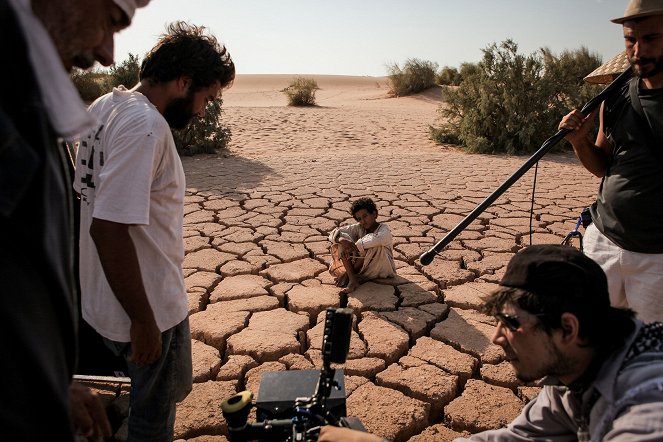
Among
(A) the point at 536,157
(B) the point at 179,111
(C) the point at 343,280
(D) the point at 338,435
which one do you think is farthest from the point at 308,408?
(C) the point at 343,280

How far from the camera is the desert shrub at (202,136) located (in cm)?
969

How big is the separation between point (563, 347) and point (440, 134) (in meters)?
10.7

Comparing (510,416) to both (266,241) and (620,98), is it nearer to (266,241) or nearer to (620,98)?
(620,98)

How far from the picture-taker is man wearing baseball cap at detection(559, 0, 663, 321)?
1.91 meters

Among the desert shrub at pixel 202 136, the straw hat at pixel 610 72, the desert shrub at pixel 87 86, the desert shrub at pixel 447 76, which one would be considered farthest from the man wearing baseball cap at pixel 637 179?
the desert shrub at pixel 447 76

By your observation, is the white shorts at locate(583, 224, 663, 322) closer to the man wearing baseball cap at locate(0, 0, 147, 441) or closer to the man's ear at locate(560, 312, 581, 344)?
the man's ear at locate(560, 312, 581, 344)

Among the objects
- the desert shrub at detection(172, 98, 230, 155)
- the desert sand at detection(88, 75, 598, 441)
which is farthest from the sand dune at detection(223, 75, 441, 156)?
→ the desert sand at detection(88, 75, 598, 441)

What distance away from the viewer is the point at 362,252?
3738 mm

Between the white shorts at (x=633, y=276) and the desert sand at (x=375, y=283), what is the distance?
0.73m

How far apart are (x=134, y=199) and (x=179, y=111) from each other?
1.27ft

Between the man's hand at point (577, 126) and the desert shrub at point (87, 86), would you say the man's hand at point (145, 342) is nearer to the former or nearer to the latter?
the man's hand at point (577, 126)

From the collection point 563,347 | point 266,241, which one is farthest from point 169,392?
point 266,241

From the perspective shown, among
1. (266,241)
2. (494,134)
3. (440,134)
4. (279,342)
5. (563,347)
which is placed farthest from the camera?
(440,134)

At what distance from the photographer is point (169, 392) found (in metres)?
1.64
